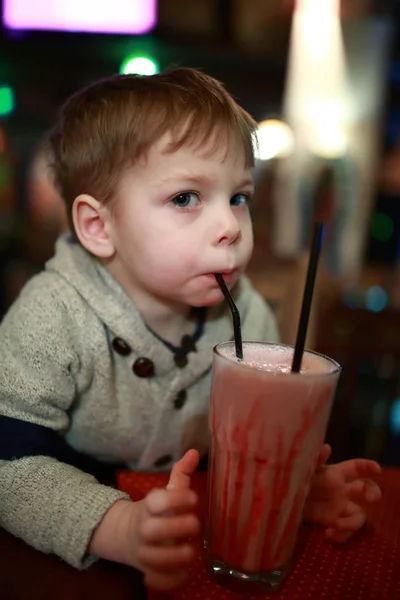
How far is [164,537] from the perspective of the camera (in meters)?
0.52

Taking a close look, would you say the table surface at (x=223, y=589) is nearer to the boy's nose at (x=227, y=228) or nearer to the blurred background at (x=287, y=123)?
the boy's nose at (x=227, y=228)

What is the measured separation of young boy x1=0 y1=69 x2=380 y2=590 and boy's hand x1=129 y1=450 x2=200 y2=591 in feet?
0.10

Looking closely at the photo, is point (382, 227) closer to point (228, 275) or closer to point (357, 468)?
point (228, 275)

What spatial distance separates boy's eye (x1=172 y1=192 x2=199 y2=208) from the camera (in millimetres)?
786

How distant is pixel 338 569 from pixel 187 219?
0.46 m

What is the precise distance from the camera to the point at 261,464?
1.87 ft

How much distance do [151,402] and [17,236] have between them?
2.48 m

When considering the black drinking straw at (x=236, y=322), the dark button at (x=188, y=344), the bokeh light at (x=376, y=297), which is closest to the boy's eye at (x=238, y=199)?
the black drinking straw at (x=236, y=322)

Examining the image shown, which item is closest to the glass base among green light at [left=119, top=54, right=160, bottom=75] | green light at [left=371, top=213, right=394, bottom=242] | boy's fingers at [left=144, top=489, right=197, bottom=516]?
boy's fingers at [left=144, top=489, right=197, bottom=516]

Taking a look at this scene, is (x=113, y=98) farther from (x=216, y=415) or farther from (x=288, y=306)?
(x=288, y=306)

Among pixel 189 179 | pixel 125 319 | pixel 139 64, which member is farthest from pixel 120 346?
pixel 139 64

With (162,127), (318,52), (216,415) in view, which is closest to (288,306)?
(162,127)

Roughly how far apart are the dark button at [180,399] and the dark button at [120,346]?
0.12 m

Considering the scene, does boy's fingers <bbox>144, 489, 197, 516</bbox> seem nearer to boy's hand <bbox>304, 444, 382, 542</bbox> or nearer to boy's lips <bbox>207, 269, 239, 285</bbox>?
boy's hand <bbox>304, 444, 382, 542</bbox>
